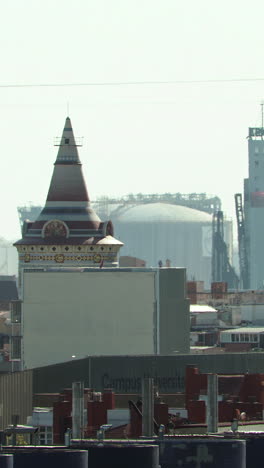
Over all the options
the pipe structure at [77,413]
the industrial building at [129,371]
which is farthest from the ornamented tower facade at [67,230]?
the pipe structure at [77,413]

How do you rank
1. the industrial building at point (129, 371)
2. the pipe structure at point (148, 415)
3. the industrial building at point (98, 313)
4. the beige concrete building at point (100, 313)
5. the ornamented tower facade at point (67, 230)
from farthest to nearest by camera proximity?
1. the ornamented tower facade at point (67, 230)
2. the beige concrete building at point (100, 313)
3. the industrial building at point (98, 313)
4. the industrial building at point (129, 371)
5. the pipe structure at point (148, 415)

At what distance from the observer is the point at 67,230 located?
12125cm

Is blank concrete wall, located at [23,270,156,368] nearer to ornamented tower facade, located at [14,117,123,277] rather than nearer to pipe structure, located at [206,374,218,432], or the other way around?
ornamented tower facade, located at [14,117,123,277]

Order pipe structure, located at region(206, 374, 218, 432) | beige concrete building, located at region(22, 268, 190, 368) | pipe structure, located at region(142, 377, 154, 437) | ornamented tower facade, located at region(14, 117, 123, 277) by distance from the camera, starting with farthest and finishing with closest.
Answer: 1. ornamented tower facade, located at region(14, 117, 123, 277)
2. beige concrete building, located at region(22, 268, 190, 368)
3. pipe structure, located at region(206, 374, 218, 432)
4. pipe structure, located at region(142, 377, 154, 437)

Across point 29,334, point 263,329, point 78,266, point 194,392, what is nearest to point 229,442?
point 194,392

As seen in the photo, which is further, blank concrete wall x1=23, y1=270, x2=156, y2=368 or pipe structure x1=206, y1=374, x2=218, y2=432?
blank concrete wall x1=23, y1=270, x2=156, y2=368

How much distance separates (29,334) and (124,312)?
4.42 meters

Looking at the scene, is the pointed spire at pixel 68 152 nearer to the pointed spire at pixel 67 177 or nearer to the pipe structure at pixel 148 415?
the pointed spire at pixel 67 177

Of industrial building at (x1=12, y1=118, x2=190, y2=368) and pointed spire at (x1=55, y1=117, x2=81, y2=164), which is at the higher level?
pointed spire at (x1=55, y1=117, x2=81, y2=164)

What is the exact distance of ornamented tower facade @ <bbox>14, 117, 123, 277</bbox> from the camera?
120 metres

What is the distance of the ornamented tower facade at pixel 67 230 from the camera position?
393ft

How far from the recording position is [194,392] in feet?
256

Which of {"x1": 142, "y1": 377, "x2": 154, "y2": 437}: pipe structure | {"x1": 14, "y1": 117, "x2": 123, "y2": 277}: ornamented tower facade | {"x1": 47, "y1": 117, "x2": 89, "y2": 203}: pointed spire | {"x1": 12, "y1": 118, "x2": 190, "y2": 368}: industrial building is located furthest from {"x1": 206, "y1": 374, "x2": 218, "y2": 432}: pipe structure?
{"x1": 47, "y1": 117, "x2": 89, "y2": 203}: pointed spire

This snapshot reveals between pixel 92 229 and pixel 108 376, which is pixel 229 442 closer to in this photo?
pixel 108 376
